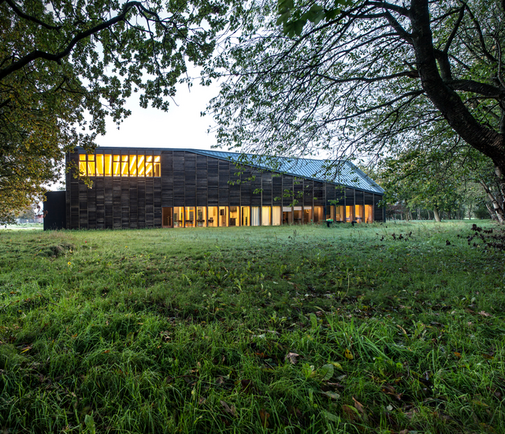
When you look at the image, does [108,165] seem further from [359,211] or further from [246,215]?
[359,211]

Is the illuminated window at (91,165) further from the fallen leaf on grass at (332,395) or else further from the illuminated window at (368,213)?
the illuminated window at (368,213)

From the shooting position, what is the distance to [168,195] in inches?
909

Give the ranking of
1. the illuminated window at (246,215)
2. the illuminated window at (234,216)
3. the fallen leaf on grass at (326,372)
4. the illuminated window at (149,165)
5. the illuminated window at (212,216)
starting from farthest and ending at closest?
1. the illuminated window at (246,215)
2. the illuminated window at (234,216)
3. the illuminated window at (212,216)
4. the illuminated window at (149,165)
5. the fallen leaf on grass at (326,372)

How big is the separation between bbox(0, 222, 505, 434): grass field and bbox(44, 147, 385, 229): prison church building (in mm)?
17172

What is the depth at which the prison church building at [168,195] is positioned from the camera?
848 inches

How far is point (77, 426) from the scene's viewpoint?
154 cm

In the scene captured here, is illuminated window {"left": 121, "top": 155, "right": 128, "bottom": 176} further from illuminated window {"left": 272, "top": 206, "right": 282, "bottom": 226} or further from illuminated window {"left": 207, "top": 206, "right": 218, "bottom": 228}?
illuminated window {"left": 272, "top": 206, "right": 282, "bottom": 226}

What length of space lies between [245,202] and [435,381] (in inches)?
903

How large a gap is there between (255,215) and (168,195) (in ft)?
30.6

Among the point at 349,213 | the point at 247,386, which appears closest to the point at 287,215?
the point at 349,213

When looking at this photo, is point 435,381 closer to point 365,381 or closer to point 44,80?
point 365,381

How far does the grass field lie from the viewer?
165 cm

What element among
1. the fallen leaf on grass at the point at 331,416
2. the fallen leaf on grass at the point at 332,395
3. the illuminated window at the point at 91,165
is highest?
the illuminated window at the point at 91,165

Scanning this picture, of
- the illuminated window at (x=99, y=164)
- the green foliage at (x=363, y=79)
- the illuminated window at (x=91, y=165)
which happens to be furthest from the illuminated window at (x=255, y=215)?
the green foliage at (x=363, y=79)
